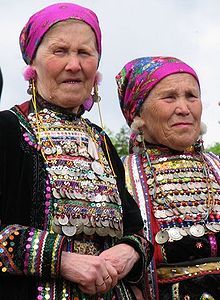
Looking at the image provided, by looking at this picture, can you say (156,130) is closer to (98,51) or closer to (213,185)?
(213,185)

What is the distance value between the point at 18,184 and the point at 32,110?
50 centimetres

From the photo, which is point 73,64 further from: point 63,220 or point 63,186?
point 63,220

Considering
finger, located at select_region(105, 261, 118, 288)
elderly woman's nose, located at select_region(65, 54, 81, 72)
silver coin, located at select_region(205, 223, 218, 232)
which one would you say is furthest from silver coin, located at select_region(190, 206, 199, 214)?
elderly woman's nose, located at select_region(65, 54, 81, 72)

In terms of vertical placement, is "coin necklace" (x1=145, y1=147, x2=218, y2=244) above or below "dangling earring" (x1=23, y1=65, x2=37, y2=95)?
below

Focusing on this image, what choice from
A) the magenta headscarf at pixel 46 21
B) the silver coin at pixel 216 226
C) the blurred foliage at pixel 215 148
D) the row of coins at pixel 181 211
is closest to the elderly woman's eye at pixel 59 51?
the magenta headscarf at pixel 46 21

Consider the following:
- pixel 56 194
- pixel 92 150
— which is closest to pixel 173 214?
pixel 92 150

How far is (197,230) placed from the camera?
393 cm

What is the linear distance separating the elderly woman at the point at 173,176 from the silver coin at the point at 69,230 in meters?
0.97

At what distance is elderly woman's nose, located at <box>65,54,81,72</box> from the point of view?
10.6ft

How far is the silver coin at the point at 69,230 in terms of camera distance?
2980 mm

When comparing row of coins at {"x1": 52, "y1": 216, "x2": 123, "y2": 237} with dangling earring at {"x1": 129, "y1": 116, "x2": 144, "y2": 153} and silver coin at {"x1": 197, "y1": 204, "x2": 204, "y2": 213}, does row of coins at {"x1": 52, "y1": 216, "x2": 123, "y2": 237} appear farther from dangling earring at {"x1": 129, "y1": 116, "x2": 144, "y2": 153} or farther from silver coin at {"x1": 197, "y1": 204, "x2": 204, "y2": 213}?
dangling earring at {"x1": 129, "y1": 116, "x2": 144, "y2": 153}

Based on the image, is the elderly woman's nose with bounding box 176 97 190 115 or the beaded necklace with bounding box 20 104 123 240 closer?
the beaded necklace with bounding box 20 104 123 240

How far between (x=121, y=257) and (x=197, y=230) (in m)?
0.97

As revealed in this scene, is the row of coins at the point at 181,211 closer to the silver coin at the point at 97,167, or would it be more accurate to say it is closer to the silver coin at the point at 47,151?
the silver coin at the point at 97,167
